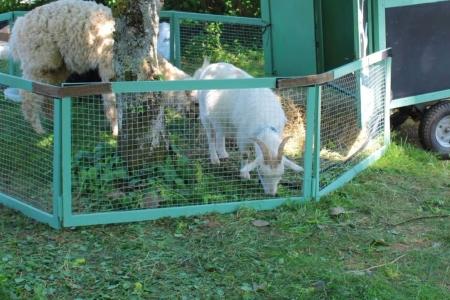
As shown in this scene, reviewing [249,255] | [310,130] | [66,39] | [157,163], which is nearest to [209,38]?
[66,39]

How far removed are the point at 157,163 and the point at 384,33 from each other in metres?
2.80

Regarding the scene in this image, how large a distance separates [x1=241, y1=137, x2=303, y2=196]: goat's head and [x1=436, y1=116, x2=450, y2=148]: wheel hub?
2256mm

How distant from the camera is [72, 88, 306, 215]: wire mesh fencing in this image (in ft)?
17.9

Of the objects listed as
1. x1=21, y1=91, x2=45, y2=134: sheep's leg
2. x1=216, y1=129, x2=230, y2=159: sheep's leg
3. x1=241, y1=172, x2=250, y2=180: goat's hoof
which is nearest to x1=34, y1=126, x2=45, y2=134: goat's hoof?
x1=21, y1=91, x2=45, y2=134: sheep's leg

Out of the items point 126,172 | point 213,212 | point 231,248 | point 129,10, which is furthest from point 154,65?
point 231,248

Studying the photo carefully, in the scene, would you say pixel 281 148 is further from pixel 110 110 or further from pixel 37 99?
pixel 37 99

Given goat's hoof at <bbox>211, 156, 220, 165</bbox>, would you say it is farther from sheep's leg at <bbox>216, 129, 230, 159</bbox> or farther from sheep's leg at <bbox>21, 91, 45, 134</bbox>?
sheep's leg at <bbox>21, 91, 45, 134</bbox>

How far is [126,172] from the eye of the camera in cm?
557

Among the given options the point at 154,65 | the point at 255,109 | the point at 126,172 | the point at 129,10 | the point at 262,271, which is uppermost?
the point at 129,10

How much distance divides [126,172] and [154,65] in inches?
37.9

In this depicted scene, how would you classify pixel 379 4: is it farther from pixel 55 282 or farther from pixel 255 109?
pixel 55 282

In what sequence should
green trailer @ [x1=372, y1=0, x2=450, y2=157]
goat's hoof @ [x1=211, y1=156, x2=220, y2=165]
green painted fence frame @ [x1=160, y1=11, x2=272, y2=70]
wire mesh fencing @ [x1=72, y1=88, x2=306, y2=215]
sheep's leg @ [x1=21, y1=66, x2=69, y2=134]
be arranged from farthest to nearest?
green painted fence frame @ [x1=160, y1=11, x2=272, y2=70] → green trailer @ [x1=372, y1=0, x2=450, y2=157] → sheep's leg @ [x1=21, y1=66, x2=69, y2=134] → goat's hoof @ [x1=211, y1=156, x2=220, y2=165] → wire mesh fencing @ [x1=72, y1=88, x2=306, y2=215]

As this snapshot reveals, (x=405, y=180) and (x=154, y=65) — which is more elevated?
(x=154, y=65)

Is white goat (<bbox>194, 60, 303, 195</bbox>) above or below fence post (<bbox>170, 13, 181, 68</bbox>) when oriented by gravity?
below
